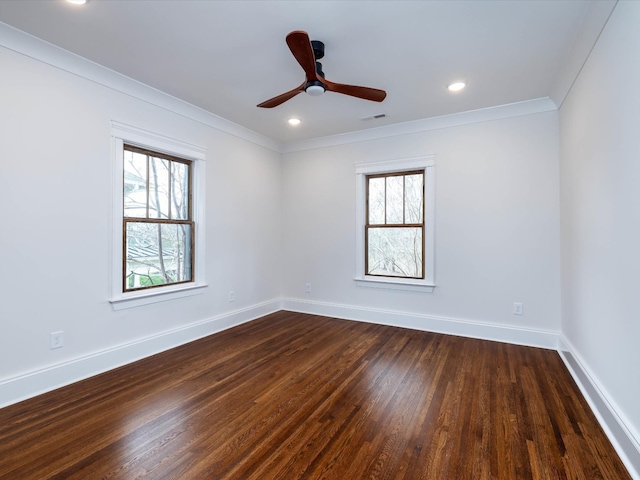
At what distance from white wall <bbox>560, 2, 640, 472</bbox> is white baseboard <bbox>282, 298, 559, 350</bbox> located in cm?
58

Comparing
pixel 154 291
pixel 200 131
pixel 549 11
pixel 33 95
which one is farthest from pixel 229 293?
pixel 549 11

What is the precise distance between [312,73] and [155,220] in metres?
2.27

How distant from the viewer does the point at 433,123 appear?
13.3ft

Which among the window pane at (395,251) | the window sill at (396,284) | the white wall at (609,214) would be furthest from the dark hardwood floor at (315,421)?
the window pane at (395,251)

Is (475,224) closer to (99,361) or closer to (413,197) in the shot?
(413,197)


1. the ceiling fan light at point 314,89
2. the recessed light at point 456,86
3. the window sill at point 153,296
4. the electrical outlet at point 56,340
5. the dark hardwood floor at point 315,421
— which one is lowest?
the dark hardwood floor at point 315,421

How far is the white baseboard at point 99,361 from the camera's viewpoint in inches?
92.3

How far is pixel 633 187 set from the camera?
1.69 meters

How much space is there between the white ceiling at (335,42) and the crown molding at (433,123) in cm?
18

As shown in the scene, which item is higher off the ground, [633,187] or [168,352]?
[633,187]

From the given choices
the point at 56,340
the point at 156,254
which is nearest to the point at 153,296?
the point at 156,254

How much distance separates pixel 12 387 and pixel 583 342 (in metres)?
Result: 4.48

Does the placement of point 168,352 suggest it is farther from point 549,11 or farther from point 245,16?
point 549,11

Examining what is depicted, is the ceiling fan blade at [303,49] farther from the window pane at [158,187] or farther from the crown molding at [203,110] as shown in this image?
the window pane at [158,187]
